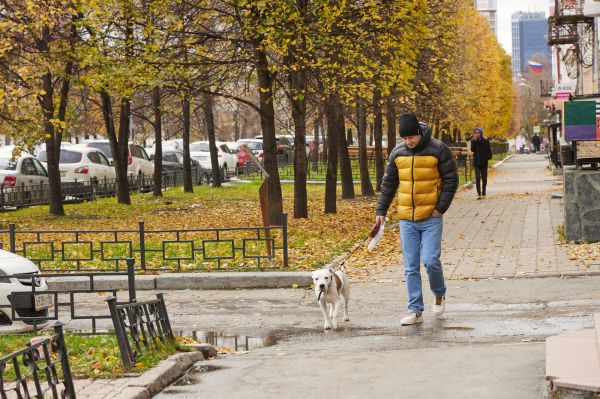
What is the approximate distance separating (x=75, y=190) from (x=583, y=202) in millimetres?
20872

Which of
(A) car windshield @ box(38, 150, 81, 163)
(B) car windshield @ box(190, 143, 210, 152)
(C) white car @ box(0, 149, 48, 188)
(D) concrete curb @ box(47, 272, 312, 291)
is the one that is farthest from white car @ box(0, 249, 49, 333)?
(B) car windshield @ box(190, 143, 210, 152)

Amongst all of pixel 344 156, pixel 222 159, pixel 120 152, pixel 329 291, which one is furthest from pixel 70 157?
pixel 329 291

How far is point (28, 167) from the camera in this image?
107 ft

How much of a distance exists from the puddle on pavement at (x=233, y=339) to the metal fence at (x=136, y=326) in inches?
29.4

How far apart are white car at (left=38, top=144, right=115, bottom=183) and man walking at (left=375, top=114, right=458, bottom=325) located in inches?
997

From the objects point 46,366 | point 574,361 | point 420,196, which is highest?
point 420,196

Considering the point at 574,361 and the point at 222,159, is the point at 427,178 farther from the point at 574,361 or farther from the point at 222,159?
the point at 222,159

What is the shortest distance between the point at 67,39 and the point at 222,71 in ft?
16.3

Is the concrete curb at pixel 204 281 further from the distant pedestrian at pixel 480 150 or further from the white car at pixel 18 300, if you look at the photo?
the distant pedestrian at pixel 480 150

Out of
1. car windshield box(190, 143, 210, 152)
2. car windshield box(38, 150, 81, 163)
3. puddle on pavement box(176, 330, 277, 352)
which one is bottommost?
puddle on pavement box(176, 330, 277, 352)

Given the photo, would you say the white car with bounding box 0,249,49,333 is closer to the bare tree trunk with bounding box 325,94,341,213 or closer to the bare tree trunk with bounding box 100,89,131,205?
the bare tree trunk with bounding box 325,94,341,213

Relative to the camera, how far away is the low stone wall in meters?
16.6

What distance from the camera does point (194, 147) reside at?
57.9 metres

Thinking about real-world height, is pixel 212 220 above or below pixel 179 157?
below
